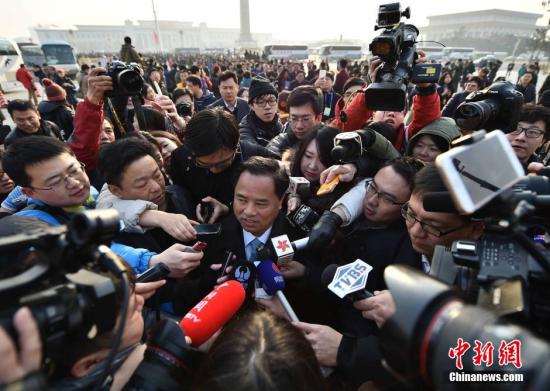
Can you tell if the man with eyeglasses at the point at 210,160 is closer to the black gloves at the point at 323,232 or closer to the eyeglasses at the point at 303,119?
the eyeglasses at the point at 303,119

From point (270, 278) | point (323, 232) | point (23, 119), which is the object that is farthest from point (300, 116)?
point (23, 119)

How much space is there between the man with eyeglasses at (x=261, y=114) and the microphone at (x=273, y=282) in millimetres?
2607

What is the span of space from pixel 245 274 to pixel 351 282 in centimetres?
50

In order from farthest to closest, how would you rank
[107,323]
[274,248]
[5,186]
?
[5,186] → [274,248] → [107,323]

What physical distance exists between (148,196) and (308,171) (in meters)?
1.11

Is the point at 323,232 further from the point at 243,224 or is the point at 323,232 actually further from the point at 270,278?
the point at 243,224

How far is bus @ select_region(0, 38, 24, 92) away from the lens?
16.7m

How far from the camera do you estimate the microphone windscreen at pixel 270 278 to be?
1363 millimetres

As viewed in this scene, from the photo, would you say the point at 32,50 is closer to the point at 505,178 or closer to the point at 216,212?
the point at 216,212

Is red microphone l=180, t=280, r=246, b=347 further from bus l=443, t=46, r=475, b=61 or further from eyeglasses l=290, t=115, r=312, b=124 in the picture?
bus l=443, t=46, r=475, b=61

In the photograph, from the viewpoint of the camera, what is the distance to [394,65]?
6.72 ft

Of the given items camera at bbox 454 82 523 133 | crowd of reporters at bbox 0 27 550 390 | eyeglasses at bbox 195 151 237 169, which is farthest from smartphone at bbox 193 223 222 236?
camera at bbox 454 82 523 133

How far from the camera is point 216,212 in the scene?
7.04 feet

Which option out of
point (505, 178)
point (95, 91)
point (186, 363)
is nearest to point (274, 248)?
point (186, 363)
